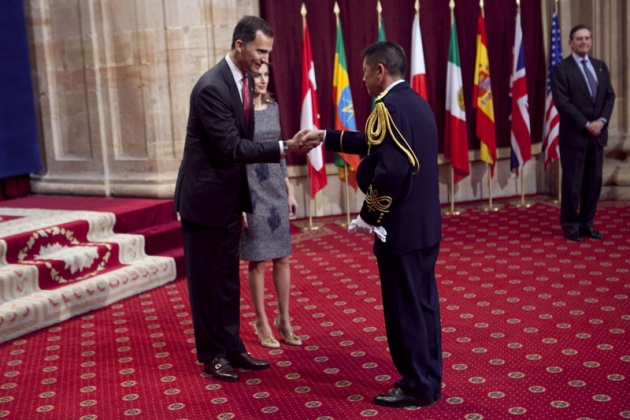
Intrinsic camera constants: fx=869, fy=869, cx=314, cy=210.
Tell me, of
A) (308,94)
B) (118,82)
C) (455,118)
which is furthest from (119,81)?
(455,118)

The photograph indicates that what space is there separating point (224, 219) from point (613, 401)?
208 centimetres

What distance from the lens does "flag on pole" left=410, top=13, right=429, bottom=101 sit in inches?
358

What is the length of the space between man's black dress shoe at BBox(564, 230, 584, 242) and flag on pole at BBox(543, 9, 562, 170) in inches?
74.6

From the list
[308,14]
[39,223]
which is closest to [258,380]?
[39,223]

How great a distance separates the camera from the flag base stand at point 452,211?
9.31 metres

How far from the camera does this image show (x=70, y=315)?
610cm

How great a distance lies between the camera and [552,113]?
30.5 feet

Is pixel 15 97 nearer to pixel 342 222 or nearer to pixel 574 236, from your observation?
pixel 342 222

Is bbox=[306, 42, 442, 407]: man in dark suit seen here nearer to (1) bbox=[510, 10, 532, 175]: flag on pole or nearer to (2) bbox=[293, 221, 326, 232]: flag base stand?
(2) bbox=[293, 221, 326, 232]: flag base stand

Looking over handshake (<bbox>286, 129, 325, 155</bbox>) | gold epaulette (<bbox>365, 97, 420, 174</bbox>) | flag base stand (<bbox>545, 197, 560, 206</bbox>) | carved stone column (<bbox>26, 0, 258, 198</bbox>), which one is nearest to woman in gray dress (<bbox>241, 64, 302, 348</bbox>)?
handshake (<bbox>286, 129, 325, 155</bbox>)

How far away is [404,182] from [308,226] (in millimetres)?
5106

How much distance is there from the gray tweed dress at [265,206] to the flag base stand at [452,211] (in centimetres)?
451

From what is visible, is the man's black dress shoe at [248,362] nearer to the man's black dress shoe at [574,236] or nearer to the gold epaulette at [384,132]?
the gold epaulette at [384,132]

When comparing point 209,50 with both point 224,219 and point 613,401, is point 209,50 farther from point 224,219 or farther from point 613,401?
point 613,401
